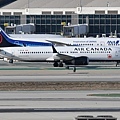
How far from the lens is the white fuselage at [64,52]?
88188mm

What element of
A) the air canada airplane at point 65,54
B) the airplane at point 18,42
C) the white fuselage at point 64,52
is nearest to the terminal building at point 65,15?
the airplane at point 18,42

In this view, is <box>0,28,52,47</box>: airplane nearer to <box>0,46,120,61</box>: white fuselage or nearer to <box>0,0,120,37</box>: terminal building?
<box>0,46,120,61</box>: white fuselage

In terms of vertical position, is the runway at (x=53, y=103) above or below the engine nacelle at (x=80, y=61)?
above

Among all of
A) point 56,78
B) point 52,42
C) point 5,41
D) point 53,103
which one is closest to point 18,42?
point 5,41

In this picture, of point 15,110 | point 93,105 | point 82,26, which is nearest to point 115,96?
point 93,105

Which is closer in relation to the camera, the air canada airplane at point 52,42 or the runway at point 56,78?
the runway at point 56,78

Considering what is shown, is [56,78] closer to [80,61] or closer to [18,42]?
[80,61]

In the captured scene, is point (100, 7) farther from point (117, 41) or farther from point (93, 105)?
point (93, 105)

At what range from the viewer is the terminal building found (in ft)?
461

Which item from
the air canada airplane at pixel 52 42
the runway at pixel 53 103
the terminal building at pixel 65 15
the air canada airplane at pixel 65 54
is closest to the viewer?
the runway at pixel 53 103

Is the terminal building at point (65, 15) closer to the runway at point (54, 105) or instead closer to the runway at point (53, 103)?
the runway at point (53, 103)

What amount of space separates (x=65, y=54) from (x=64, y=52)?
791 millimetres

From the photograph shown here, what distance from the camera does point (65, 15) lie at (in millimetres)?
147000

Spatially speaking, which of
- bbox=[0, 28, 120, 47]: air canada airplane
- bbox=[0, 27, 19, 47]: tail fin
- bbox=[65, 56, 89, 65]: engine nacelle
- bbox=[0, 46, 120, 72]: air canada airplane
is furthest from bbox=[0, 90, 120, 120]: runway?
bbox=[0, 27, 19, 47]: tail fin
